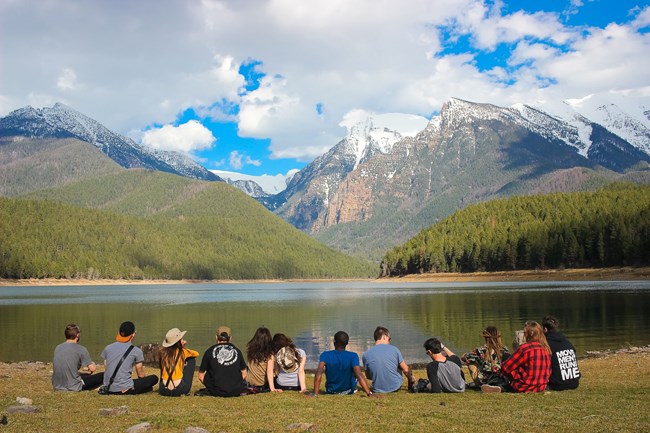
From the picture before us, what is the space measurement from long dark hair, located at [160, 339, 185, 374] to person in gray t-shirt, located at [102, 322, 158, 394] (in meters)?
0.77

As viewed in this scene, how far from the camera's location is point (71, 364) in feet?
66.0

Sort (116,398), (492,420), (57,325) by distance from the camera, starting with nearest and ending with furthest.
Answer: (492,420)
(116,398)
(57,325)

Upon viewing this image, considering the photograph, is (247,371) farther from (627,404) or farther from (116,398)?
(627,404)

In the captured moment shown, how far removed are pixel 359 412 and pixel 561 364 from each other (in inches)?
278

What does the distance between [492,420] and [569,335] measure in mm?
34220

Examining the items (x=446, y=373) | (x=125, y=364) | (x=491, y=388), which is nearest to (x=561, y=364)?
(x=491, y=388)

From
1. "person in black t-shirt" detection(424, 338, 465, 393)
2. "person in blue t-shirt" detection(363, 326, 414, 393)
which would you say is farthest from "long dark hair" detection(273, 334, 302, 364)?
"person in black t-shirt" detection(424, 338, 465, 393)

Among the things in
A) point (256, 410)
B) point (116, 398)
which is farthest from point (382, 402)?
point (116, 398)

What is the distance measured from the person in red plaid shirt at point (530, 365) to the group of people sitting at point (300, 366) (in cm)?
3

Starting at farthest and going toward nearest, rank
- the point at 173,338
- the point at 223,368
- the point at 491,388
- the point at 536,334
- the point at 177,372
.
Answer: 1. the point at 177,372
2. the point at 491,388
3. the point at 223,368
4. the point at 173,338
5. the point at 536,334

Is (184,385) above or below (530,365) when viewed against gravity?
below

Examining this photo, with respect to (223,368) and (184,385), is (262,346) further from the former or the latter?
(184,385)

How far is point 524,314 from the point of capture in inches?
2400

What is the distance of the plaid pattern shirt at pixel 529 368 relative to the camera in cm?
1805
